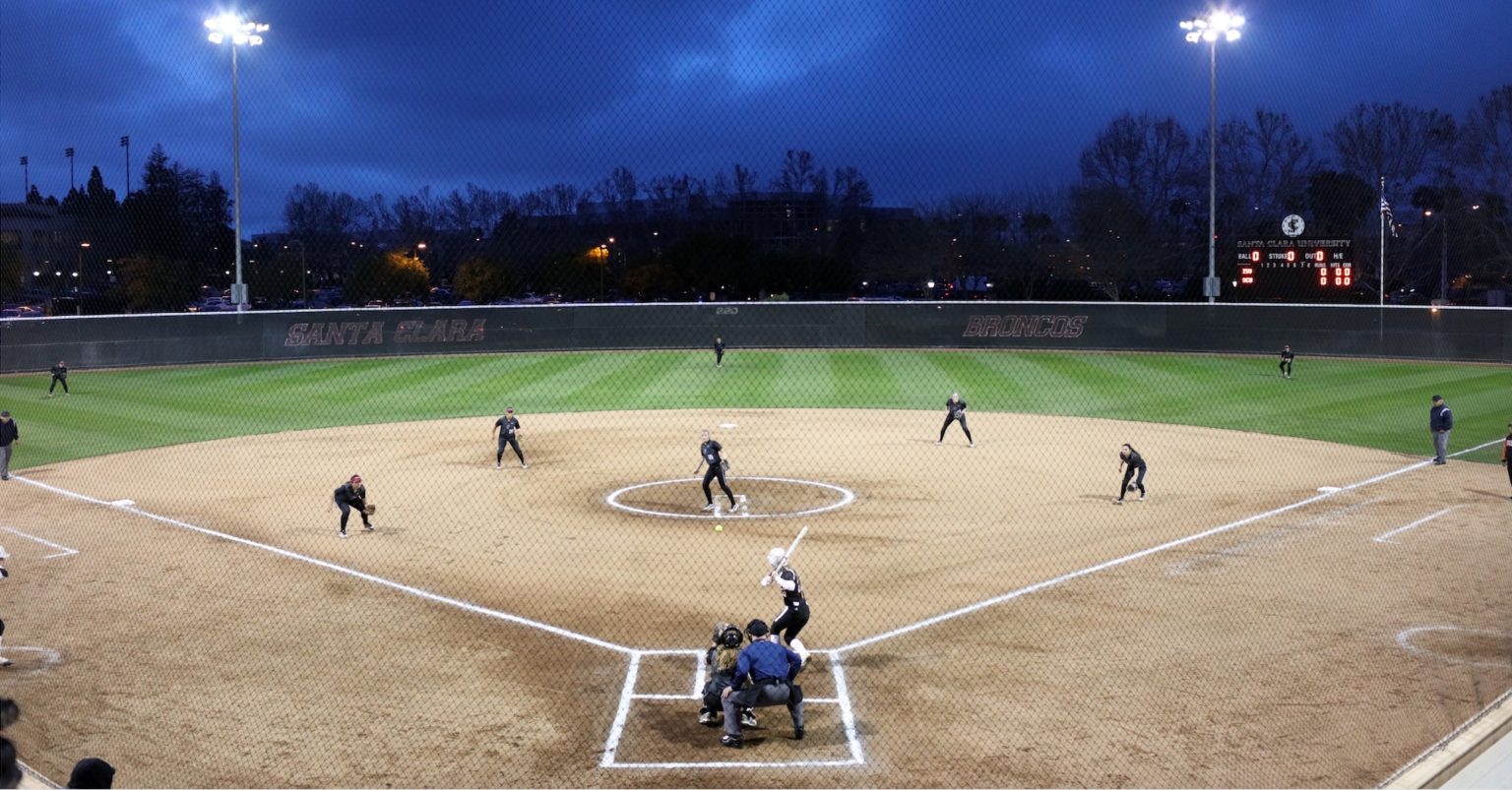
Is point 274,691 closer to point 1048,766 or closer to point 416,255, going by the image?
point 1048,766

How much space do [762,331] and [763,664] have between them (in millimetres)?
37896

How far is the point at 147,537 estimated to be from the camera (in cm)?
1747

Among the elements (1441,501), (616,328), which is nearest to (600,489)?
(1441,501)

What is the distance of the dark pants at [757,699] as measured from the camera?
968 centimetres

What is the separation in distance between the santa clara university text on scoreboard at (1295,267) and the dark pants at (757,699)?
40.0 m

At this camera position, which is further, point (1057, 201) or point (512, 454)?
point (1057, 201)

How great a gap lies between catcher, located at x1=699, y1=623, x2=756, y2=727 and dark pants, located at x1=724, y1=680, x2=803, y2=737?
9.6 inches

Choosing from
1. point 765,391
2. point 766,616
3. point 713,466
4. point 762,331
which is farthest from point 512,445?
point 762,331

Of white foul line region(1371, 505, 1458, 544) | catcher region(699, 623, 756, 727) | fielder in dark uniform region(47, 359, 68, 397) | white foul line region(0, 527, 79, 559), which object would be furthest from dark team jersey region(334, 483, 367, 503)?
fielder in dark uniform region(47, 359, 68, 397)

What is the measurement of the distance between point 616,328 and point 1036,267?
17.0 meters

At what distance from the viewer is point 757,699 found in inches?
382

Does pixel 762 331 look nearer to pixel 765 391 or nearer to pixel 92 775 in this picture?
pixel 765 391

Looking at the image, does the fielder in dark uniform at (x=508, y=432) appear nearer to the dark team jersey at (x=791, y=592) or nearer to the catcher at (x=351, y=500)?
the catcher at (x=351, y=500)

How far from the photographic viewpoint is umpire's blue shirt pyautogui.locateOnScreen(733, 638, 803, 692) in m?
9.77
